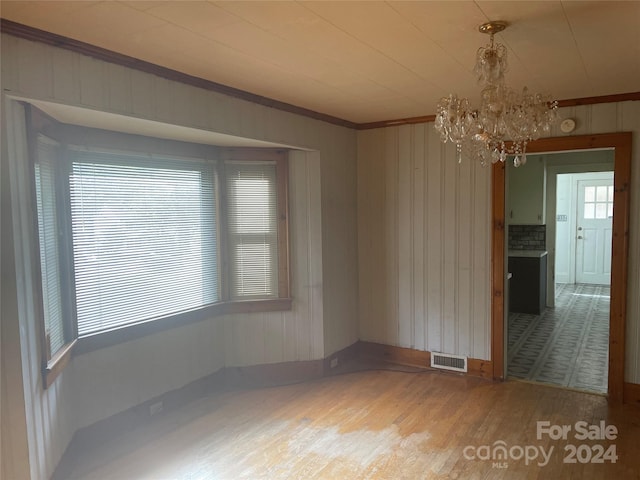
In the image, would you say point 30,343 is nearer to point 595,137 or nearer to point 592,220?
point 595,137

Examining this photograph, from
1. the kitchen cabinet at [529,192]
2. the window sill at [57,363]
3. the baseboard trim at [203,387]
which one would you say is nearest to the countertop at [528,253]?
the kitchen cabinet at [529,192]

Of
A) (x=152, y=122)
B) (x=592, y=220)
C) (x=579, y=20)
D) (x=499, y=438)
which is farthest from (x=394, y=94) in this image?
(x=592, y=220)

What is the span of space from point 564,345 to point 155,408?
4.36 m

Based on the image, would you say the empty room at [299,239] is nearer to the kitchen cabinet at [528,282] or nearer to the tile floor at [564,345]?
the tile floor at [564,345]

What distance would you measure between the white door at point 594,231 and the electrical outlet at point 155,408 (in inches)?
336

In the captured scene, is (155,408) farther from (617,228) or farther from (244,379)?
(617,228)

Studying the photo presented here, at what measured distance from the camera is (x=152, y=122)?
2.85m

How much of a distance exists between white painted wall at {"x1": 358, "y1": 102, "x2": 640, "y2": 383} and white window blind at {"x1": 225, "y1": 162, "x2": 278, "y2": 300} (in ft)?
3.63

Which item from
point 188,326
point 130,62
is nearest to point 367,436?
point 188,326

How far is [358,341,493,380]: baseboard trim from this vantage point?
4.25 meters

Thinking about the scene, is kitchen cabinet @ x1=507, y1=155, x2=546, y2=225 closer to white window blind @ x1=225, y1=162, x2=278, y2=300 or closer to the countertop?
the countertop

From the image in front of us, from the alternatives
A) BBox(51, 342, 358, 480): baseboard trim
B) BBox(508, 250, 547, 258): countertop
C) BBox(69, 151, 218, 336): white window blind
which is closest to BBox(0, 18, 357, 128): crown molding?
BBox(69, 151, 218, 336): white window blind

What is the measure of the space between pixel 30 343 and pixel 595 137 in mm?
4116

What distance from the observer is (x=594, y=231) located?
29.4ft
